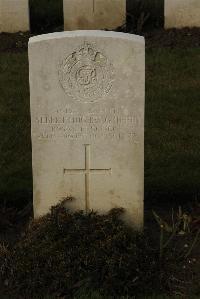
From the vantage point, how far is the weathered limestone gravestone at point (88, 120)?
4.63 meters

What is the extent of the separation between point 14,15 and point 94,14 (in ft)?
3.85

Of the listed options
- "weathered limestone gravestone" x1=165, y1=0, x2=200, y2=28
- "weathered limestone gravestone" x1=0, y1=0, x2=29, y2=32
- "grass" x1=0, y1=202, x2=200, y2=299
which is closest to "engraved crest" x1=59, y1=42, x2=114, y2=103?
"grass" x1=0, y1=202, x2=200, y2=299

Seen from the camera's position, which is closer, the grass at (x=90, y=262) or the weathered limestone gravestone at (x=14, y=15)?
the grass at (x=90, y=262)

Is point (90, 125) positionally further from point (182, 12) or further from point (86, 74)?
point (182, 12)

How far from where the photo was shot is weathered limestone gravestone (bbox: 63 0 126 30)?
405 inches

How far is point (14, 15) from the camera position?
34.0 feet

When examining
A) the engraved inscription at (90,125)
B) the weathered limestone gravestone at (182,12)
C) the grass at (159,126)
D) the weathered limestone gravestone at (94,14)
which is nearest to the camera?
the engraved inscription at (90,125)

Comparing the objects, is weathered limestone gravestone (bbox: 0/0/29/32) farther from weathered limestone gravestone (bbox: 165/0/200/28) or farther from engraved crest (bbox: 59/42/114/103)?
engraved crest (bbox: 59/42/114/103)

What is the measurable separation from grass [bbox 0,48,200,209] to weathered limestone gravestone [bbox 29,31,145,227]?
0.90m

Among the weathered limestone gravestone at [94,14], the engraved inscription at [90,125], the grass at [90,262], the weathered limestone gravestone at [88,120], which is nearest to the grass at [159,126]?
the weathered limestone gravestone at [88,120]

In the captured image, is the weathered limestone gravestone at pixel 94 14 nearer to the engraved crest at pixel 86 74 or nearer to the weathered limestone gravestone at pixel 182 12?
the weathered limestone gravestone at pixel 182 12

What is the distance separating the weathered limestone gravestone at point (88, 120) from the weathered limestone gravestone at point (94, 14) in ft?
18.9

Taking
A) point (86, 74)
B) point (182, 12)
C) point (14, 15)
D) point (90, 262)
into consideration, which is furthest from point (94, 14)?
point (90, 262)

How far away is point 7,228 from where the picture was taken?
5.32 metres
